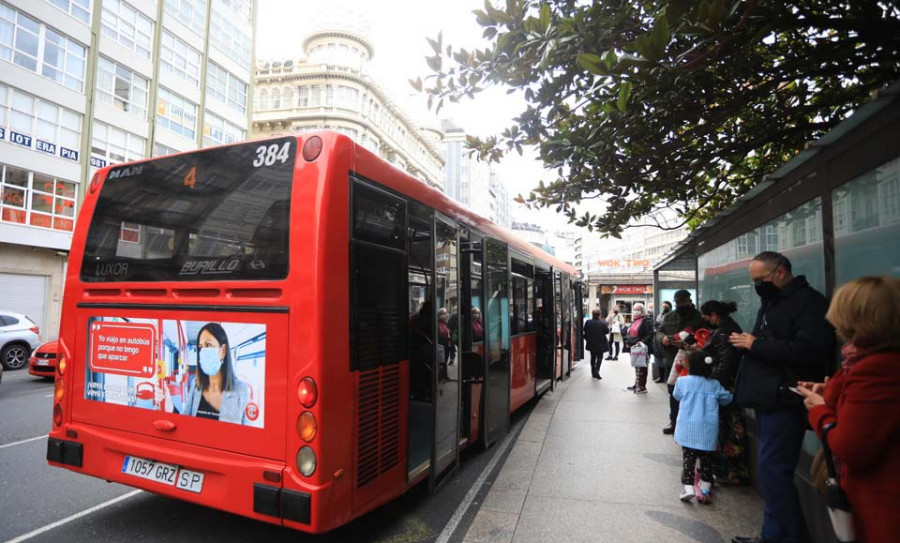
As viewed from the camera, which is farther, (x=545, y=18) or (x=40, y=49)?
(x=40, y=49)

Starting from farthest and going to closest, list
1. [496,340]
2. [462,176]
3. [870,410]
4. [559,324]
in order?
[462,176] < [559,324] < [496,340] < [870,410]

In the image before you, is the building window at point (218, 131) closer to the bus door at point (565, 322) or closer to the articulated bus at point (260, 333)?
the bus door at point (565, 322)

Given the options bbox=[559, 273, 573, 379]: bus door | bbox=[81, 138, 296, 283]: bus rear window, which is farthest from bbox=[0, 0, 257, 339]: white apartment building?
bbox=[559, 273, 573, 379]: bus door

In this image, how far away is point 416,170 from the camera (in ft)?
225

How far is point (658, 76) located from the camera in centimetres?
412

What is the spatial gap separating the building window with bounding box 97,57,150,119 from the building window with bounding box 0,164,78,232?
463 cm

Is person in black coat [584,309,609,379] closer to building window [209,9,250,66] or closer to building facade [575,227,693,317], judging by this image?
building facade [575,227,693,317]

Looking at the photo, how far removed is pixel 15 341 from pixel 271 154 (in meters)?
13.7

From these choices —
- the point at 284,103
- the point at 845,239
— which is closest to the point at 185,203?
the point at 845,239

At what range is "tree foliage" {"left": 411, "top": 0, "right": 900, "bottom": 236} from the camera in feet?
11.7

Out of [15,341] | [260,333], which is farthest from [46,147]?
[260,333]

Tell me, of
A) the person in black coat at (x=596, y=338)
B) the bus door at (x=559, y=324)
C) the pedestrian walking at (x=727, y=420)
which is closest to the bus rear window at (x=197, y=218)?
the pedestrian walking at (x=727, y=420)

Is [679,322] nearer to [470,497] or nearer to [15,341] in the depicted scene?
[470,497]

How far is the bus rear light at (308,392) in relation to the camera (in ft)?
10.1
